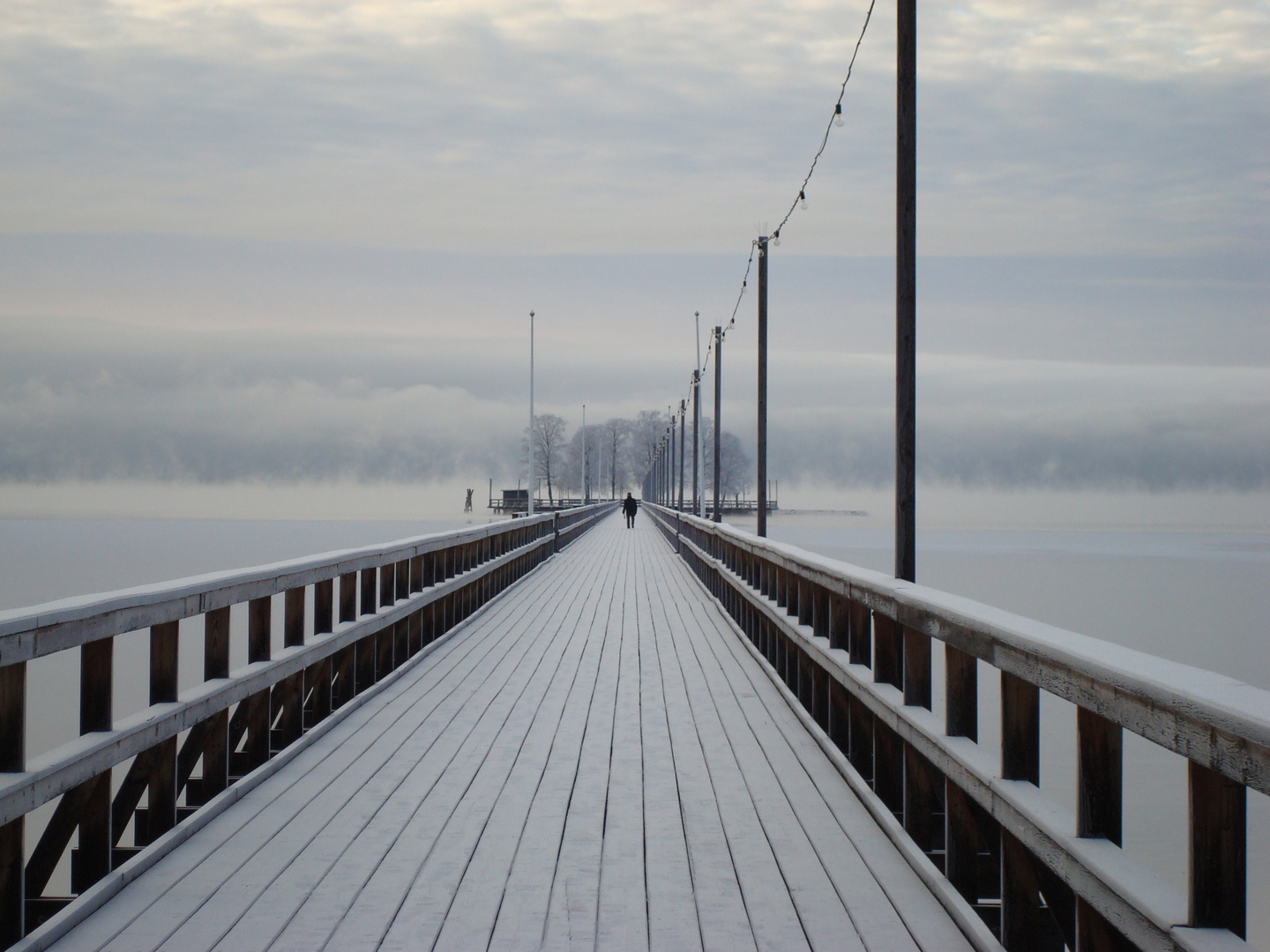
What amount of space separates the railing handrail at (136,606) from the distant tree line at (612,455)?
13587 cm

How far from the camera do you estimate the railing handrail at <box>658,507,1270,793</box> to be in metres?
2.26

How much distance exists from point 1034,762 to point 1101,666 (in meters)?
0.80

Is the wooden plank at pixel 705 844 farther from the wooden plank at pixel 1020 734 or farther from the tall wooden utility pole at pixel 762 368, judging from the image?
the tall wooden utility pole at pixel 762 368

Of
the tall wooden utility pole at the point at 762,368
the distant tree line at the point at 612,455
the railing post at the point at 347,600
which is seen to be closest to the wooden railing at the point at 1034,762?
the railing post at the point at 347,600

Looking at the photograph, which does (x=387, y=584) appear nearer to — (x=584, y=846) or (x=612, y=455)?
(x=584, y=846)

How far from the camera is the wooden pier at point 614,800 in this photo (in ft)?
9.73

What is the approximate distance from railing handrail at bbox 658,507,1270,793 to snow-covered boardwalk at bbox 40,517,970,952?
0.94 m

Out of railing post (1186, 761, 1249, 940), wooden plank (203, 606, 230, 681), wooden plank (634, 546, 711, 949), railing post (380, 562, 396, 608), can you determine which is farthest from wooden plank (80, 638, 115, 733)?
railing post (380, 562, 396, 608)

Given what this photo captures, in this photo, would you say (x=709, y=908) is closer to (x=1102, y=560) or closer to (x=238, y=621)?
(x=238, y=621)

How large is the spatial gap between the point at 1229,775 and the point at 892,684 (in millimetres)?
3108

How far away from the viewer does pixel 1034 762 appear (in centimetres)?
355

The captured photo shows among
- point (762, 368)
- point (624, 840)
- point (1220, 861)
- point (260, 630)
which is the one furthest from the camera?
point (762, 368)

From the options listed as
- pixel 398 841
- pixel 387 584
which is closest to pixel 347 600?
pixel 387 584

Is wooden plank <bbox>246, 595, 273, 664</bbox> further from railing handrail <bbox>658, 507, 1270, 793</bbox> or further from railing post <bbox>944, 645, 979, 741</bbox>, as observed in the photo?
railing post <bbox>944, 645, 979, 741</bbox>
